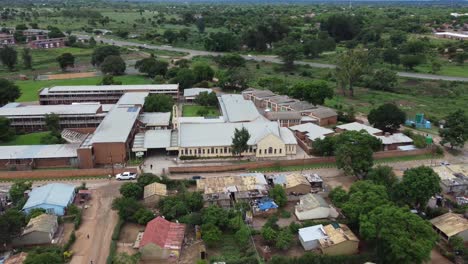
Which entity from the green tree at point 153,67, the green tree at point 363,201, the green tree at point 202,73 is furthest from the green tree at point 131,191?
the green tree at point 153,67

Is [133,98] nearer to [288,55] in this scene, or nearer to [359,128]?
[359,128]

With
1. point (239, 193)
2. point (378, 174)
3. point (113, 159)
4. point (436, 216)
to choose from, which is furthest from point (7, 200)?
point (436, 216)

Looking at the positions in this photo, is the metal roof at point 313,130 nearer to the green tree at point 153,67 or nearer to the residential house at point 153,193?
the residential house at point 153,193

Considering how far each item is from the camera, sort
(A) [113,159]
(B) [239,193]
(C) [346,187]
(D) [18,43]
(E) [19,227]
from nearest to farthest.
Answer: (E) [19,227] → (B) [239,193] → (C) [346,187] → (A) [113,159] → (D) [18,43]

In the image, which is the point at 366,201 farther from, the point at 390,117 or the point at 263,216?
the point at 390,117

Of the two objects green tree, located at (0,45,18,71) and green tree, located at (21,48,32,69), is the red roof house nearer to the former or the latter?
green tree, located at (0,45,18,71)

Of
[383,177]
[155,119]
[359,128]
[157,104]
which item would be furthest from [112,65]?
[383,177]
